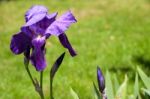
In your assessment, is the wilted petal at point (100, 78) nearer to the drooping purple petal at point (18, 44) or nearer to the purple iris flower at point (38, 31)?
the purple iris flower at point (38, 31)

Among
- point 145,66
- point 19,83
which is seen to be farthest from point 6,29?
point 145,66

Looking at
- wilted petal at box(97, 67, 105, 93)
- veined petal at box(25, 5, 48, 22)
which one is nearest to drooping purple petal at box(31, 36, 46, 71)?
veined petal at box(25, 5, 48, 22)

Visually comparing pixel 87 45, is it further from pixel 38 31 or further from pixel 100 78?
pixel 38 31

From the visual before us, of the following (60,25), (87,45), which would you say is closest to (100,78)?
(60,25)

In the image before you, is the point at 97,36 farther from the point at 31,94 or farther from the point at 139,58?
the point at 31,94

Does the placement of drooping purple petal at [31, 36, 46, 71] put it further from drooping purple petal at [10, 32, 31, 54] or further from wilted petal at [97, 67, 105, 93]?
wilted petal at [97, 67, 105, 93]

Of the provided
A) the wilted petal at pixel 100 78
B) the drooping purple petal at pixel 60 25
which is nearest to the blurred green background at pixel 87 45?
the wilted petal at pixel 100 78
